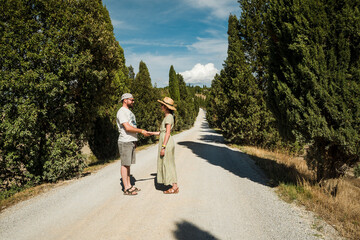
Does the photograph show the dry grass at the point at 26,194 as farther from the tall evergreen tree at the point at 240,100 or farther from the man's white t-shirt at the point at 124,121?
the tall evergreen tree at the point at 240,100

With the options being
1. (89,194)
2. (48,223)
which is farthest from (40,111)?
(48,223)

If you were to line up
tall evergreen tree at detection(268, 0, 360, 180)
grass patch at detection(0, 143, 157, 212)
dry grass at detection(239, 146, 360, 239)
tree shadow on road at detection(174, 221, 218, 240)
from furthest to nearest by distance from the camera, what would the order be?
grass patch at detection(0, 143, 157, 212), tall evergreen tree at detection(268, 0, 360, 180), dry grass at detection(239, 146, 360, 239), tree shadow on road at detection(174, 221, 218, 240)

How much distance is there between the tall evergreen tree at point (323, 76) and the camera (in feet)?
13.5

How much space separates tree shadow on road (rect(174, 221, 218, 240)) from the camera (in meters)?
2.95

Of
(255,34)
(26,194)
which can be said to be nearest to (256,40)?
(255,34)

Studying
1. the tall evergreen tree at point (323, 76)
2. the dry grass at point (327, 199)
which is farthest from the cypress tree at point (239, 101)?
the tall evergreen tree at point (323, 76)

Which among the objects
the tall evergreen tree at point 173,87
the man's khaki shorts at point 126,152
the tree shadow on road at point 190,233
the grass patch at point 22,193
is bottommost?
the grass patch at point 22,193

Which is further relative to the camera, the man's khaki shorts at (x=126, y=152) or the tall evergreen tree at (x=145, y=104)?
the tall evergreen tree at (x=145, y=104)

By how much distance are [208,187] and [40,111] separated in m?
4.81

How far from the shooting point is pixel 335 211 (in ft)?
11.7

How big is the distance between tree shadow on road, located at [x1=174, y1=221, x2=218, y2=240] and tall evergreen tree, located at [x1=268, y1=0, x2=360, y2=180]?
309 cm

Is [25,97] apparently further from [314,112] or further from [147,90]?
[147,90]

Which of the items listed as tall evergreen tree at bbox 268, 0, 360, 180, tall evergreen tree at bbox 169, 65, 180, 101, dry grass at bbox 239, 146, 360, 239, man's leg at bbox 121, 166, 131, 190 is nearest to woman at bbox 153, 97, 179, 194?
man's leg at bbox 121, 166, 131, 190

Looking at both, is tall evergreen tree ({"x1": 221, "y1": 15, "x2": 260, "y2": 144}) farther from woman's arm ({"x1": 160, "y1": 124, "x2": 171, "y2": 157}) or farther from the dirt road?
woman's arm ({"x1": 160, "y1": 124, "x2": 171, "y2": 157})
